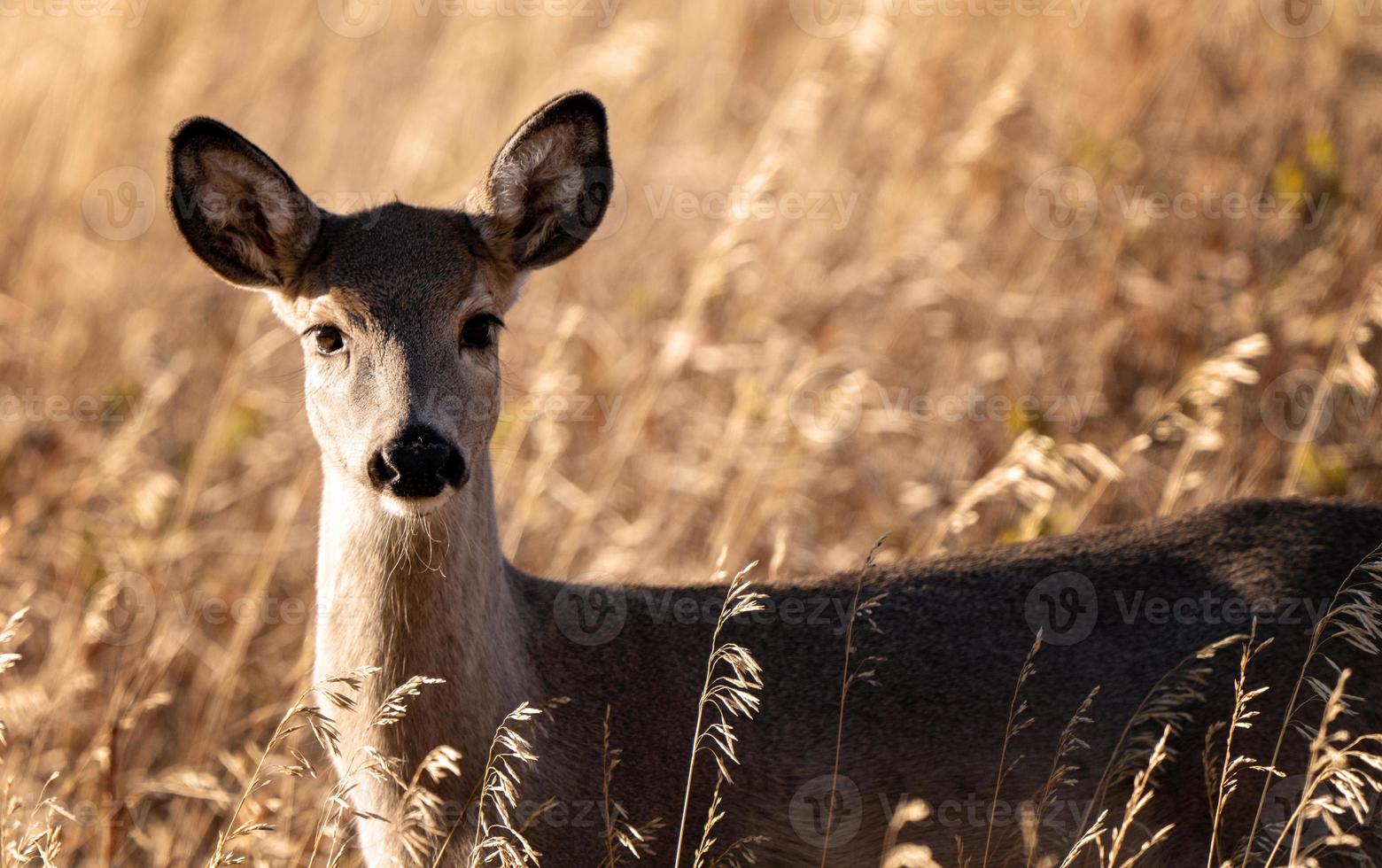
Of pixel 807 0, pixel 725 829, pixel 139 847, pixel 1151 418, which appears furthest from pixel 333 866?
pixel 807 0

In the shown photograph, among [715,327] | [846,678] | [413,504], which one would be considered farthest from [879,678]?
[715,327]

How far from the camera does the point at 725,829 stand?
4.18m

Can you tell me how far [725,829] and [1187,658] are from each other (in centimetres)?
139

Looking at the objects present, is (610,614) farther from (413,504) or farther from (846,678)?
(413,504)

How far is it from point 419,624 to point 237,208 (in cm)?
131

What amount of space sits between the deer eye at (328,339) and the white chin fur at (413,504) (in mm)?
509

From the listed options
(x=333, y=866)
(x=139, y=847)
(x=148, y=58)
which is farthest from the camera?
(x=148, y=58)

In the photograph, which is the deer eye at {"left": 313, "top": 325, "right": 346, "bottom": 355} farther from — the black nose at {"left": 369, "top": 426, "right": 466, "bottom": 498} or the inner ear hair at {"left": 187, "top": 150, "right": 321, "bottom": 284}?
the black nose at {"left": 369, "top": 426, "right": 466, "bottom": 498}

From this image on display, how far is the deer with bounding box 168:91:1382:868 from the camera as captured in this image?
13.1ft

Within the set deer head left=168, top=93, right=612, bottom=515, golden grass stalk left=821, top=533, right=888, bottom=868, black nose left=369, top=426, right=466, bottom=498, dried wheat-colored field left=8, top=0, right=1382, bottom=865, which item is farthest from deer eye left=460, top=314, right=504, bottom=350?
dried wheat-colored field left=8, top=0, right=1382, bottom=865

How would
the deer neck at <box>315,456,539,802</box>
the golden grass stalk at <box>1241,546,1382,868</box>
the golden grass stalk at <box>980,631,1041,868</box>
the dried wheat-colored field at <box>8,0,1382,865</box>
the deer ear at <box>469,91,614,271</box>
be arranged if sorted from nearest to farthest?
the golden grass stalk at <box>1241,546,1382,868</box>
the deer neck at <box>315,456,539,802</box>
the golden grass stalk at <box>980,631,1041,868</box>
the deer ear at <box>469,91,614,271</box>
the dried wheat-colored field at <box>8,0,1382,865</box>

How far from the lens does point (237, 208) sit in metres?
4.25

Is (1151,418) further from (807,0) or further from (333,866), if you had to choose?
(807,0)

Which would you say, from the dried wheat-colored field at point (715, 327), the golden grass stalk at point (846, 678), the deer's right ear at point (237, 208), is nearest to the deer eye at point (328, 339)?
the deer's right ear at point (237, 208)
